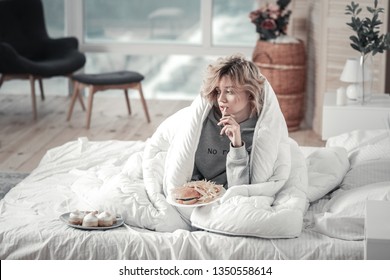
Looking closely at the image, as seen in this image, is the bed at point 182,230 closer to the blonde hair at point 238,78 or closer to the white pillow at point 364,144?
the white pillow at point 364,144

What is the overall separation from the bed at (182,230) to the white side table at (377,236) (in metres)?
0.26

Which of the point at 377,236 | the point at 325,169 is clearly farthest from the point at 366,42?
the point at 377,236

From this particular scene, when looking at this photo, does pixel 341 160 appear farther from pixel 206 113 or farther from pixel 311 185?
pixel 206 113

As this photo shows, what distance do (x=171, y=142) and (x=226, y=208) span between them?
59 cm

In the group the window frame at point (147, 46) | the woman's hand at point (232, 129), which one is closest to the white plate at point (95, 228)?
the woman's hand at point (232, 129)

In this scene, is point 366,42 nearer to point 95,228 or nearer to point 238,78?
point 238,78

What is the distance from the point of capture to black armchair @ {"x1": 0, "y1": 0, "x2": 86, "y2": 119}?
638 cm

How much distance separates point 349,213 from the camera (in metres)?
3.28

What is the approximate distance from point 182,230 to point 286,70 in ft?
9.87

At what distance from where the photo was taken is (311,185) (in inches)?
142

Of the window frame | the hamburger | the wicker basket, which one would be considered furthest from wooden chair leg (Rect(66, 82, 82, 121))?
the hamburger

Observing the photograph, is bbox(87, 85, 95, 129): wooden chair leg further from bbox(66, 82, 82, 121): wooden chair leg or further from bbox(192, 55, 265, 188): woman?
bbox(192, 55, 265, 188): woman

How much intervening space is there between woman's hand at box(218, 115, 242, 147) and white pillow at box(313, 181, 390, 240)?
407 mm
